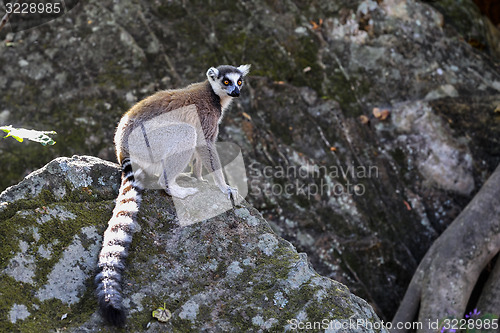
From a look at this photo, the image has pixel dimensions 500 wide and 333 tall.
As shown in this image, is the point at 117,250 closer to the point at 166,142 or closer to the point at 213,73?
the point at 166,142

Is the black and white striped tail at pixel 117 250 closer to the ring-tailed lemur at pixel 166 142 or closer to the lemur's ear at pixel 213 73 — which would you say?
→ the ring-tailed lemur at pixel 166 142

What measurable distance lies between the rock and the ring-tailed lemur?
13 cm

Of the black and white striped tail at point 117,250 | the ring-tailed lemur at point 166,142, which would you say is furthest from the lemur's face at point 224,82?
the black and white striped tail at point 117,250

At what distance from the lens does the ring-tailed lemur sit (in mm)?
3477

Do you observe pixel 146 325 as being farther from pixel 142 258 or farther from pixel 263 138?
pixel 263 138

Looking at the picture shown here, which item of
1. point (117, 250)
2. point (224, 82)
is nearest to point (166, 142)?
point (224, 82)

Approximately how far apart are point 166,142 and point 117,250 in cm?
139

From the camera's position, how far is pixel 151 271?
329 cm

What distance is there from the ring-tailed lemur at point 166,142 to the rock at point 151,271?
132mm

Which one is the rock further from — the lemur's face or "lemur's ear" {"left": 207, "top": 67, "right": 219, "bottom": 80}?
"lemur's ear" {"left": 207, "top": 67, "right": 219, "bottom": 80}

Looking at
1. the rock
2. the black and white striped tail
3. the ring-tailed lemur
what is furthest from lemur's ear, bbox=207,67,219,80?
the rock

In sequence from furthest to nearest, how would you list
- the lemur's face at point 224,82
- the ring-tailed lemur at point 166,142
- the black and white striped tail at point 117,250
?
the lemur's face at point 224,82 → the ring-tailed lemur at point 166,142 → the black and white striped tail at point 117,250

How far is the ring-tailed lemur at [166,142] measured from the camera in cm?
348

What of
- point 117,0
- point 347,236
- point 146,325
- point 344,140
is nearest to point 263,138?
point 344,140
